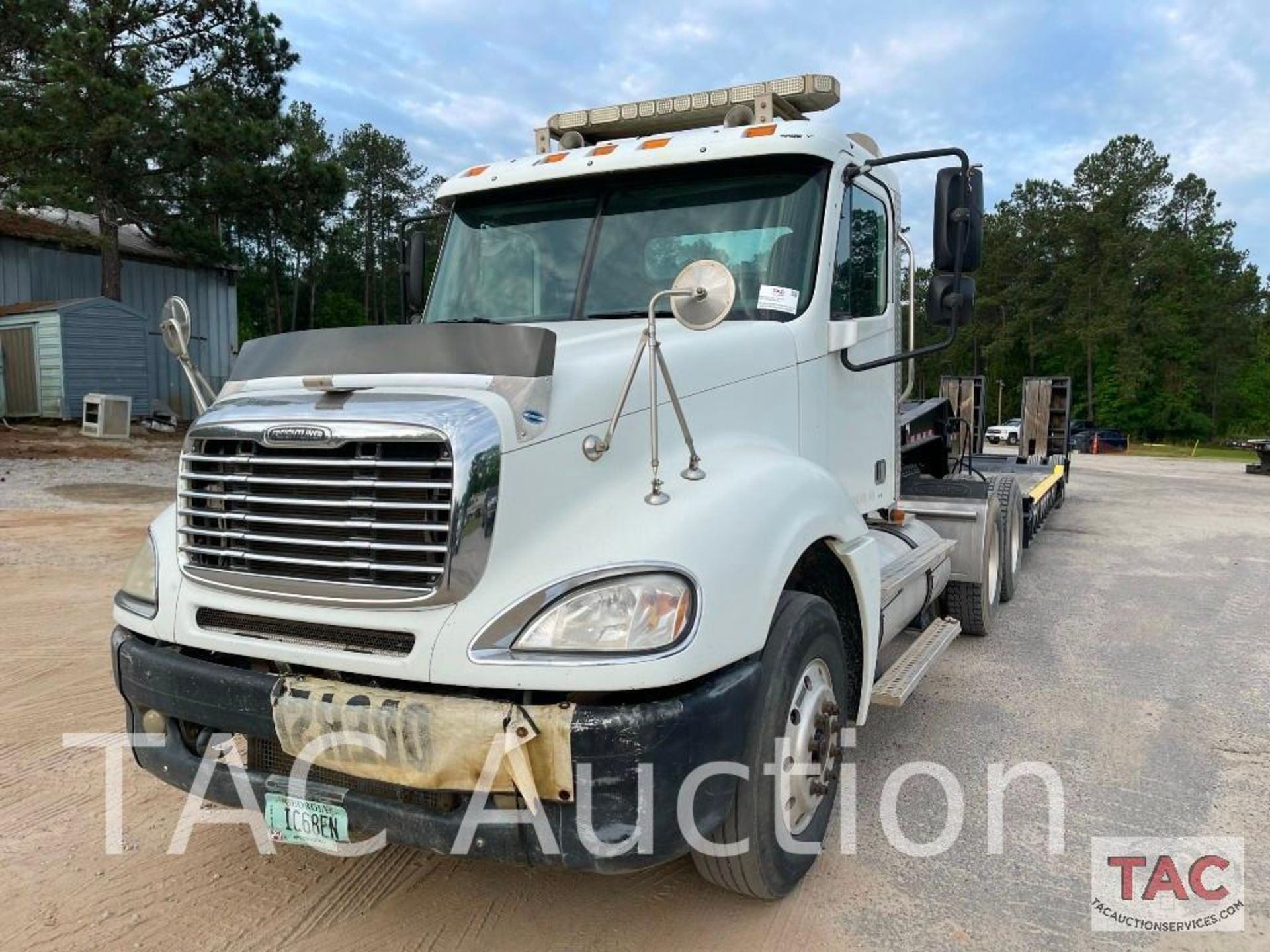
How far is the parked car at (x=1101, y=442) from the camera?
120 feet

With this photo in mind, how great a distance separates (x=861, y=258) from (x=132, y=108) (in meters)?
18.7

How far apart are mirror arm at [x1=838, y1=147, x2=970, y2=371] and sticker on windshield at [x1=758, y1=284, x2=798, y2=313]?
450mm

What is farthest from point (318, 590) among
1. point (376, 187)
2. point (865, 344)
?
point (376, 187)

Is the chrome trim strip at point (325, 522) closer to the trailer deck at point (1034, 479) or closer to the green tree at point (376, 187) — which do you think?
the trailer deck at point (1034, 479)

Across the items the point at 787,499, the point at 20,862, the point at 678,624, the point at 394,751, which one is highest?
the point at 787,499

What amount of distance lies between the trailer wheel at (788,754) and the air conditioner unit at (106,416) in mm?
20019

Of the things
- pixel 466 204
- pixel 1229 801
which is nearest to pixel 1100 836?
pixel 1229 801

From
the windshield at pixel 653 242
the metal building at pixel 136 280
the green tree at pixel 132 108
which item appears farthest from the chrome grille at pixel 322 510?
the metal building at pixel 136 280

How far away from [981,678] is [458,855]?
152 inches

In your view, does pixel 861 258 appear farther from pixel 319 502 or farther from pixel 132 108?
pixel 132 108

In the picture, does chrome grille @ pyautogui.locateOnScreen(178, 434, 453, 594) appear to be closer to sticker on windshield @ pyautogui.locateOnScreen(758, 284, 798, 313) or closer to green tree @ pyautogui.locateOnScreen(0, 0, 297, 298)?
sticker on windshield @ pyautogui.locateOnScreen(758, 284, 798, 313)

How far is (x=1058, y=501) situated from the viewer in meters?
12.4

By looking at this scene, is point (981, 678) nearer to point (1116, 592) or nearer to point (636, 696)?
point (1116, 592)

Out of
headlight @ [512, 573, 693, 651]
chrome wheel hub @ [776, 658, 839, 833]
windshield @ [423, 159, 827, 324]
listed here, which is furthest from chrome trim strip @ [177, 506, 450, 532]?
windshield @ [423, 159, 827, 324]
